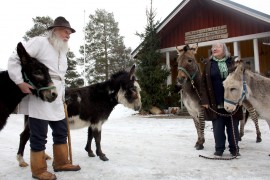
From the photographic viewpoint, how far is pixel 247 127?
31.8 feet

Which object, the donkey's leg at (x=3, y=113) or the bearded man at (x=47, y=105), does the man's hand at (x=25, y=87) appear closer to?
the bearded man at (x=47, y=105)

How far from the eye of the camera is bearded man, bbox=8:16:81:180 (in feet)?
13.3

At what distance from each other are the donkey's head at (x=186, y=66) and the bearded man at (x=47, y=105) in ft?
9.06

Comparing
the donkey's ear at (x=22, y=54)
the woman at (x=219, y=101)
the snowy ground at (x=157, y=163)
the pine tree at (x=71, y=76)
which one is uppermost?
the pine tree at (x=71, y=76)

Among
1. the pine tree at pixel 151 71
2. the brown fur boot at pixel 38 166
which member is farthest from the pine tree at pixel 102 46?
the brown fur boot at pixel 38 166

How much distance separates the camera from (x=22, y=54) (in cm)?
382

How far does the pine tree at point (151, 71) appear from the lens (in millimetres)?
15906

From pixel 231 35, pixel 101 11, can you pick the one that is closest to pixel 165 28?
pixel 231 35

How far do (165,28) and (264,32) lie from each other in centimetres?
566

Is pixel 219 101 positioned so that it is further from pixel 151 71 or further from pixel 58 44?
pixel 151 71

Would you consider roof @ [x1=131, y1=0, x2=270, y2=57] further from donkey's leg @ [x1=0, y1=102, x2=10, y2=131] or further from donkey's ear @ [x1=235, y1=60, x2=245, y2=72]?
donkey's leg @ [x1=0, y1=102, x2=10, y2=131]

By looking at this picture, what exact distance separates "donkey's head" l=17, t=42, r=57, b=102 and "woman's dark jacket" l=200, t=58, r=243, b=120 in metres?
3.17

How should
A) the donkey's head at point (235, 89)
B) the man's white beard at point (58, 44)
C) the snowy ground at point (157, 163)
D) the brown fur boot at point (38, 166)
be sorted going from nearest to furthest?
1. the brown fur boot at point (38, 166)
2. the snowy ground at point (157, 163)
3. the man's white beard at point (58, 44)
4. the donkey's head at point (235, 89)

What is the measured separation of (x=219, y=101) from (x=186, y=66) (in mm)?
1197
